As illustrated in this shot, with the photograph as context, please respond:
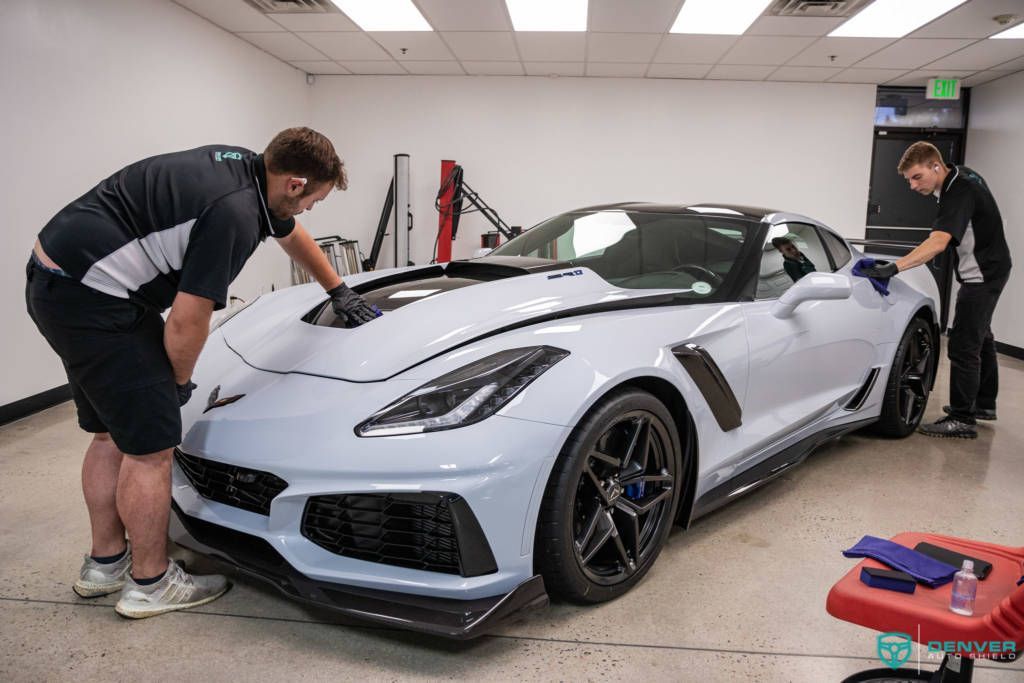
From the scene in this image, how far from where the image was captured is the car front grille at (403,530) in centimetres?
160

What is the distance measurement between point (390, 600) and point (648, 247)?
5.23 ft

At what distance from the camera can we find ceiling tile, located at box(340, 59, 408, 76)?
7811 mm

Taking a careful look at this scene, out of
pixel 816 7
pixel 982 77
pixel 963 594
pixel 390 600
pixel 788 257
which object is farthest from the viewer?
pixel 982 77

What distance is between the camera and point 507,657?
1.77 meters

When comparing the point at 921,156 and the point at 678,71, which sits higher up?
the point at 678,71

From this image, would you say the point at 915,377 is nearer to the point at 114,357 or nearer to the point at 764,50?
the point at 114,357

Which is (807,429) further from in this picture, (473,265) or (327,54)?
(327,54)

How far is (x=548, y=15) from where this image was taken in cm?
594

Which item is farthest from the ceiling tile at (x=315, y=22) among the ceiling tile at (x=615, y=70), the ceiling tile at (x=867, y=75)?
the ceiling tile at (x=867, y=75)

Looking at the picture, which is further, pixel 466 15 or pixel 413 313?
pixel 466 15

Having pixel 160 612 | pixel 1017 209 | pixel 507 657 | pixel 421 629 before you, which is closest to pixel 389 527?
pixel 421 629

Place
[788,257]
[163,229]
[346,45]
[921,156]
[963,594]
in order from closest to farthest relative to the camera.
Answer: [963,594], [163,229], [788,257], [921,156], [346,45]

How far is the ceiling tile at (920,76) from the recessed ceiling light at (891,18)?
5.58 ft

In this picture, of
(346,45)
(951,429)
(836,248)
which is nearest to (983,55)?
(951,429)
